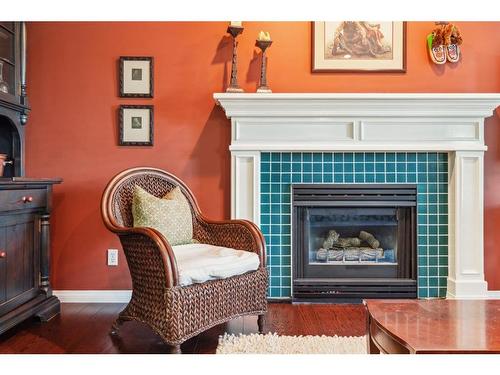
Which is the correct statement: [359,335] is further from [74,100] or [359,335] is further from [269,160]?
[74,100]

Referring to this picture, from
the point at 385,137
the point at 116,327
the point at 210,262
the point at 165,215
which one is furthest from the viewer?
the point at 385,137

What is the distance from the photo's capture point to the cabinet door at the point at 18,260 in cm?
247

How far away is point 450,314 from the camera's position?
63.4 inches

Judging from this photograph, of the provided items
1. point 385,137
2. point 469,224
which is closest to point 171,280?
point 385,137

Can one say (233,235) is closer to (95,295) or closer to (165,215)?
(165,215)

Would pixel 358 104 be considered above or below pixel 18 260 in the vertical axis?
above

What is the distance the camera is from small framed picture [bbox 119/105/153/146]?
127 inches

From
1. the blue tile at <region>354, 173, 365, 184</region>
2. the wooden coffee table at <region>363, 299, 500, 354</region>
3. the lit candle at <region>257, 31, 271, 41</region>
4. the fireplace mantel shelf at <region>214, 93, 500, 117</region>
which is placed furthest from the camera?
the blue tile at <region>354, 173, 365, 184</region>

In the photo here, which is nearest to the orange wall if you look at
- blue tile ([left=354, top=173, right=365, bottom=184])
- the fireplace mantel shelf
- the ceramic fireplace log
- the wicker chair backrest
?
the fireplace mantel shelf

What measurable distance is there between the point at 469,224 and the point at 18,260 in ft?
9.31

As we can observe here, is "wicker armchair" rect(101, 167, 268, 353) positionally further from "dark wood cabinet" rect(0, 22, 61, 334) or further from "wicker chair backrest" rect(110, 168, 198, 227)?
"dark wood cabinet" rect(0, 22, 61, 334)

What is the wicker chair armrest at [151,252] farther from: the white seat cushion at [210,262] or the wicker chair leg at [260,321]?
the wicker chair leg at [260,321]

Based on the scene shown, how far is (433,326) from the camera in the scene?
1469 millimetres

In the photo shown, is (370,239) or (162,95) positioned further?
(370,239)
